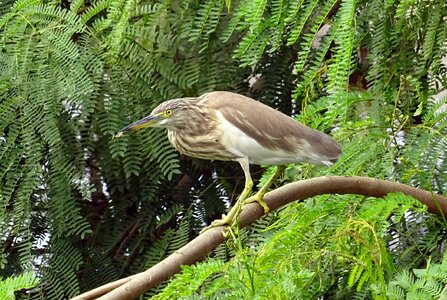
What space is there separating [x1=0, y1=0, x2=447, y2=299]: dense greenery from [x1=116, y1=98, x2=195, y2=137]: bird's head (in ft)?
0.95

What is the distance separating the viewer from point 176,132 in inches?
107

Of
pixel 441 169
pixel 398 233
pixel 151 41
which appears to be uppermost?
pixel 151 41

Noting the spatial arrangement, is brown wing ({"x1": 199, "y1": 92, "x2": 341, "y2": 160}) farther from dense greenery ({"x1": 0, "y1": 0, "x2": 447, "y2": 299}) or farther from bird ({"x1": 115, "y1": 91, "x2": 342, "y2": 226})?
dense greenery ({"x1": 0, "y1": 0, "x2": 447, "y2": 299})

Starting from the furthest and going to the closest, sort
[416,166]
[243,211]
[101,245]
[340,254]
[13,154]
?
[101,245], [13,154], [416,166], [243,211], [340,254]

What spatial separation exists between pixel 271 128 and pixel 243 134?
0.08m

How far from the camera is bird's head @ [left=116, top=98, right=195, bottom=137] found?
2674mm

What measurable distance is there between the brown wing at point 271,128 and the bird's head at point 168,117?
0.07 meters

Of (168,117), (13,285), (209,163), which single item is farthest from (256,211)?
(209,163)

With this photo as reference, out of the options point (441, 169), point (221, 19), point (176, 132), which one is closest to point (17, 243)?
point (221, 19)

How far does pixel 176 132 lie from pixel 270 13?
0.60m

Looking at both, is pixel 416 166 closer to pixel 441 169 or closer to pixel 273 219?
pixel 441 169

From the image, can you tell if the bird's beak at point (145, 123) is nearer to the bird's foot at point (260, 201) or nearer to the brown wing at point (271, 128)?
the brown wing at point (271, 128)

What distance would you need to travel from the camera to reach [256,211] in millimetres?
2590

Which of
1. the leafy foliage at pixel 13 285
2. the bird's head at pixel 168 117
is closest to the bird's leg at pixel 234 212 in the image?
the bird's head at pixel 168 117
